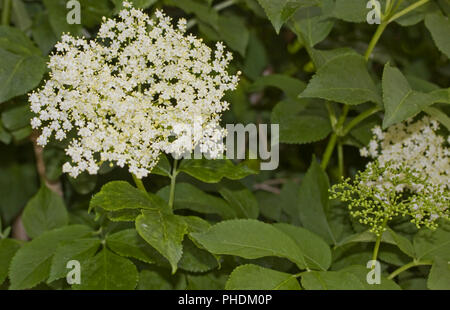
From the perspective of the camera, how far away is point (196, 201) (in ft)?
4.07

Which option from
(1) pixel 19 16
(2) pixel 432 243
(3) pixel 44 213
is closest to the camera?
(2) pixel 432 243

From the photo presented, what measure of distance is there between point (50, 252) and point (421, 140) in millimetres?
867

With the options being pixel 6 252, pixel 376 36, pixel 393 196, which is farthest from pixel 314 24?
pixel 6 252

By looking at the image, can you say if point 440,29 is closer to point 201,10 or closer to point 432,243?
point 432,243

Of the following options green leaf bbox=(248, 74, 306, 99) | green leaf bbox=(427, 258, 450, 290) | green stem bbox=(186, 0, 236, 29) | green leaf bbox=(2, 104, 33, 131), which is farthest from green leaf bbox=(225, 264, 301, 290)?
green stem bbox=(186, 0, 236, 29)

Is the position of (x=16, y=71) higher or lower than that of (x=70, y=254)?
higher

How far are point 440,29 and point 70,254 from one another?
97 centimetres

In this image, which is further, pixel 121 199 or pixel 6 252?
pixel 6 252

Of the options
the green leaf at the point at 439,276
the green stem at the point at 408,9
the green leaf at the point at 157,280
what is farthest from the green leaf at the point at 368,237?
the green stem at the point at 408,9

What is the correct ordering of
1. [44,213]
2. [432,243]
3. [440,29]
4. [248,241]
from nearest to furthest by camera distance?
[248,241] → [432,243] → [440,29] → [44,213]

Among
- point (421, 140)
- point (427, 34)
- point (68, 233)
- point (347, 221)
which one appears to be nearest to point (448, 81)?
point (427, 34)

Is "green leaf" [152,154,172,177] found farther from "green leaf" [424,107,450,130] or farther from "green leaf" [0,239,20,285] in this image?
"green leaf" [424,107,450,130]

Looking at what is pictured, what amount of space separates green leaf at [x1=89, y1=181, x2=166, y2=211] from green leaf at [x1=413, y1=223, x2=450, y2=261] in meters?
0.55

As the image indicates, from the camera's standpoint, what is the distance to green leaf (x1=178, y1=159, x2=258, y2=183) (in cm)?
113
